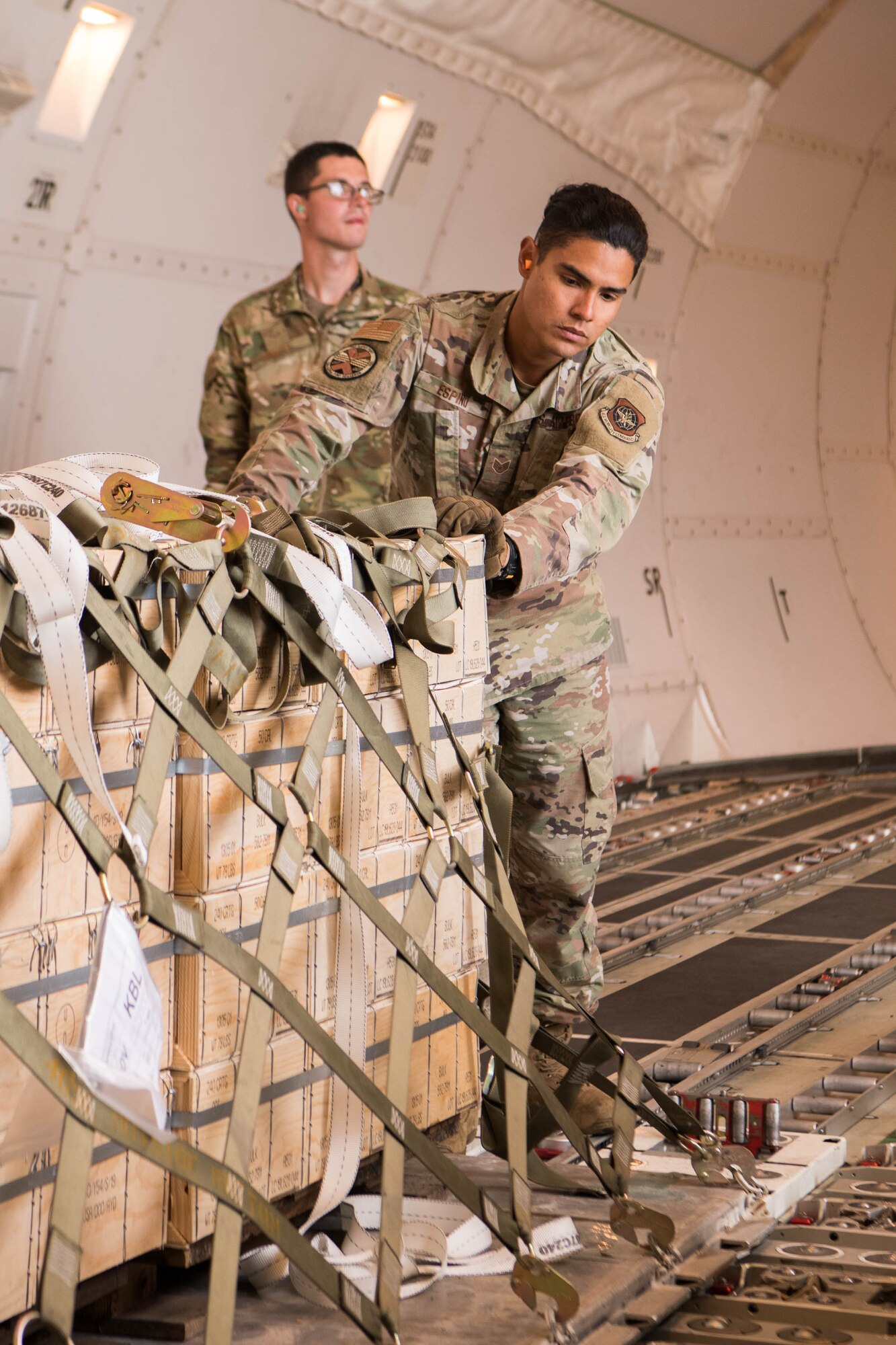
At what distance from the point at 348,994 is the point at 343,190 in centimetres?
323

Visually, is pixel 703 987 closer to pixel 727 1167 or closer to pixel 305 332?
pixel 727 1167

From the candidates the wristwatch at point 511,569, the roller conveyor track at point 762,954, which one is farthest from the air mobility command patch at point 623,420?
the roller conveyor track at point 762,954

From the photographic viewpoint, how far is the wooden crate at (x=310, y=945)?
1808 millimetres

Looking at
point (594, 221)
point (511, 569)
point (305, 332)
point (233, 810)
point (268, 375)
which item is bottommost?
point (233, 810)

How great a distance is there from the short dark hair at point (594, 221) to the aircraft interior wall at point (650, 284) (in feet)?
7.43

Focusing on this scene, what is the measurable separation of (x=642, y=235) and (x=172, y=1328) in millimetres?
2021

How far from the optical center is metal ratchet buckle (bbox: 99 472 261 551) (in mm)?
1937

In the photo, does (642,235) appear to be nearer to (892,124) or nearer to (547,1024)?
(547,1024)

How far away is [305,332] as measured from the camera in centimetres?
470

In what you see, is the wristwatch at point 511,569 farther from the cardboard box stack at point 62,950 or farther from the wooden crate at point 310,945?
the cardboard box stack at point 62,950

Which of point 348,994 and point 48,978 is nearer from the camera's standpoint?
point 48,978

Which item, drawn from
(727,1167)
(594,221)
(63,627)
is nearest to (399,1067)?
(63,627)

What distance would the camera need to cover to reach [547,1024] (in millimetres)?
3021

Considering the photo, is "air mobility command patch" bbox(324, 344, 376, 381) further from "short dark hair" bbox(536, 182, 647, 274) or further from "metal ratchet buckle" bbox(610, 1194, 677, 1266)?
"metal ratchet buckle" bbox(610, 1194, 677, 1266)
